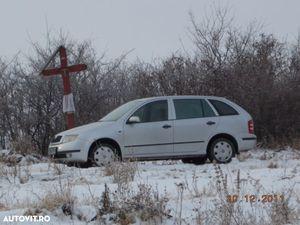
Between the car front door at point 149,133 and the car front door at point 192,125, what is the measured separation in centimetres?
20

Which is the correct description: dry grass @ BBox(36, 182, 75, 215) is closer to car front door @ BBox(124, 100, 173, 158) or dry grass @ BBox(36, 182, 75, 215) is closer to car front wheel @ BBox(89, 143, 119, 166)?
car front wheel @ BBox(89, 143, 119, 166)

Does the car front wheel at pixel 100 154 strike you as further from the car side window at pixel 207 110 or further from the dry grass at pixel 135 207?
A: the dry grass at pixel 135 207

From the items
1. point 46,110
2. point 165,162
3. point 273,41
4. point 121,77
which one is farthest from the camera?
point 121,77

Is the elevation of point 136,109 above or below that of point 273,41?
below

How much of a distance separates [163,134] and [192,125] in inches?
25.7

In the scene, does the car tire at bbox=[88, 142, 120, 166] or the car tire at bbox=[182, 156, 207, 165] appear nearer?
the car tire at bbox=[88, 142, 120, 166]

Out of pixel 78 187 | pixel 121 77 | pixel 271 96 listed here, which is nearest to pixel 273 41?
pixel 271 96

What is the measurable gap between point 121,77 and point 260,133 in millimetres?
8016

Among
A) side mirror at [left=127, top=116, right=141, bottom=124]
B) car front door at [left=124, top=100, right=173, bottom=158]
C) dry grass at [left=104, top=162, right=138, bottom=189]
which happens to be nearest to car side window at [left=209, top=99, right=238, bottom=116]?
car front door at [left=124, top=100, right=173, bottom=158]

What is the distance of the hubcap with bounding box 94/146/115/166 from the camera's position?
1195 cm

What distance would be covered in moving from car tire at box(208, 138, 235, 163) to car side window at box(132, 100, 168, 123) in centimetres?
118

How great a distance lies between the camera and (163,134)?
1262 centimetres

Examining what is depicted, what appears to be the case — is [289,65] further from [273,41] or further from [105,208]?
[105,208]

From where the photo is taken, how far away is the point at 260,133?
19172mm
